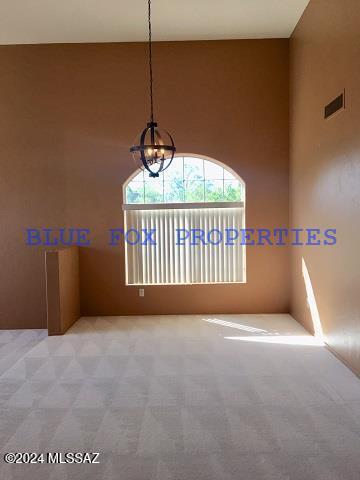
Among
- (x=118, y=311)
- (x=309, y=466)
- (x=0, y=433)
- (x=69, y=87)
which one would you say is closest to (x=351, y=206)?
(x=309, y=466)

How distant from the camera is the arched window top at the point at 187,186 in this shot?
6750mm

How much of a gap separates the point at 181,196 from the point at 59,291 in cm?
243

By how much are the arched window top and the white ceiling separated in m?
1.91

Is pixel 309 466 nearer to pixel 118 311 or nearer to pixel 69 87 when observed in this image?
pixel 118 311

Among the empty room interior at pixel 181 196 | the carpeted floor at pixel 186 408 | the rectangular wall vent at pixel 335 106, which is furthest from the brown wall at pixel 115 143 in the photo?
the rectangular wall vent at pixel 335 106

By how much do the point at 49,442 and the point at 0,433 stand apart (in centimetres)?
41

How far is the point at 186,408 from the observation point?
334 cm

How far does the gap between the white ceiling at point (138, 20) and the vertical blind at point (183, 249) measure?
2633 mm

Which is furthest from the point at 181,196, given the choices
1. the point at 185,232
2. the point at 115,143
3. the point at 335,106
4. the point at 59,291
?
the point at 335,106

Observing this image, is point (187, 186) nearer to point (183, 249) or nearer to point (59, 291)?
point (183, 249)

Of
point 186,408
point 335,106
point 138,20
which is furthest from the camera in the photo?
point 138,20

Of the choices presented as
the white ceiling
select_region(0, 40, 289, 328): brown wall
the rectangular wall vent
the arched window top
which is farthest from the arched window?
the rectangular wall vent

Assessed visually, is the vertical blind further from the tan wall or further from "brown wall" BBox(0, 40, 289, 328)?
the tan wall

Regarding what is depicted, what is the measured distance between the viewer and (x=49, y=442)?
2863 millimetres
